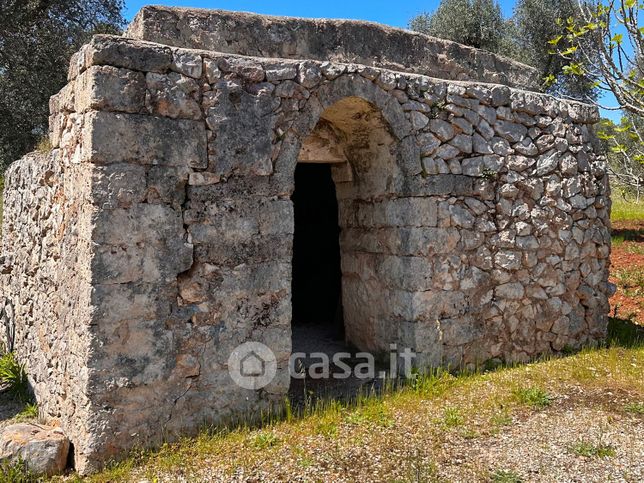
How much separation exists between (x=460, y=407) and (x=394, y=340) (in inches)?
37.6

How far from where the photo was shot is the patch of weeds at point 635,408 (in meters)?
4.49

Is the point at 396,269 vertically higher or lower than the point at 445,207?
lower

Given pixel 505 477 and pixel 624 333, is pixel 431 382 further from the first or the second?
pixel 624 333

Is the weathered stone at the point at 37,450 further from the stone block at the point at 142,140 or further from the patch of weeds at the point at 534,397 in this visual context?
the patch of weeds at the point at 534,397

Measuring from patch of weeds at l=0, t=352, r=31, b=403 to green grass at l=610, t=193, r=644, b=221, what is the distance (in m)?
14.3

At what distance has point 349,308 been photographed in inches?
239

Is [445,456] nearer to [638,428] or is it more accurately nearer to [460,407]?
[460,407]

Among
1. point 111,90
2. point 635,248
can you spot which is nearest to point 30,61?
point 111,90

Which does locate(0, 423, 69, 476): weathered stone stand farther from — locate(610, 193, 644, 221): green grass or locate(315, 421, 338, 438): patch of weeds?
locate(610, 193, 644, 221): green grass

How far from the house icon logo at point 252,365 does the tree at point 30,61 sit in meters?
10.3

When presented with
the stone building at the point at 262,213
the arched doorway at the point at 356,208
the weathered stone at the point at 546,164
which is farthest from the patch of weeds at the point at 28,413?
the weathered stone at the point at 546,164

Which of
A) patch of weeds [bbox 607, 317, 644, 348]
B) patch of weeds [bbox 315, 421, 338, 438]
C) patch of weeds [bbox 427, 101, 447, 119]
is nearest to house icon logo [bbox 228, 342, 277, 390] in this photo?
patch of weeds [bbox 315, 421, 338, 438]

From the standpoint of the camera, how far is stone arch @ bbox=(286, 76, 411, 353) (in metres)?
4.85

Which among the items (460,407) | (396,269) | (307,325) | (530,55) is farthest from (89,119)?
(530,55)
